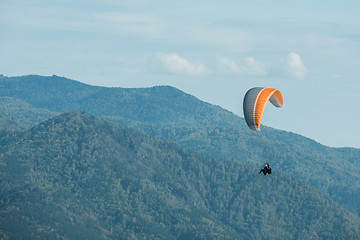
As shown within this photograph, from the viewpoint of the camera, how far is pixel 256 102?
436ft

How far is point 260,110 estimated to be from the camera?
131m

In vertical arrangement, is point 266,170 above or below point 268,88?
below

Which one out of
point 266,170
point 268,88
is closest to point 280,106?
point 268,88

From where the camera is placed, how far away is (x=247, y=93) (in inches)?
5497

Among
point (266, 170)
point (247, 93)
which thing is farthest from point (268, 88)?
point (266, 170)

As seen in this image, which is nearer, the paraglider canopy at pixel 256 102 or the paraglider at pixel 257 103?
the paraglider at pixel 257 103

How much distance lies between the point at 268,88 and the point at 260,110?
374 inches

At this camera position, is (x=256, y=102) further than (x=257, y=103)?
Yes

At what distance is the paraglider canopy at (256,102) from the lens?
130500 millimetres

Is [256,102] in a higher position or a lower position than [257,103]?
higher

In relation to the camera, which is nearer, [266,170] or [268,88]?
[266,170]

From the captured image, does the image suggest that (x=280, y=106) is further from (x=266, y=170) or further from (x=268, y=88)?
(x=266, y=170)

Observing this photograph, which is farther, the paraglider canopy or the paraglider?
the paraglider canopy

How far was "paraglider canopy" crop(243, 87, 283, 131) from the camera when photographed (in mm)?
130500
